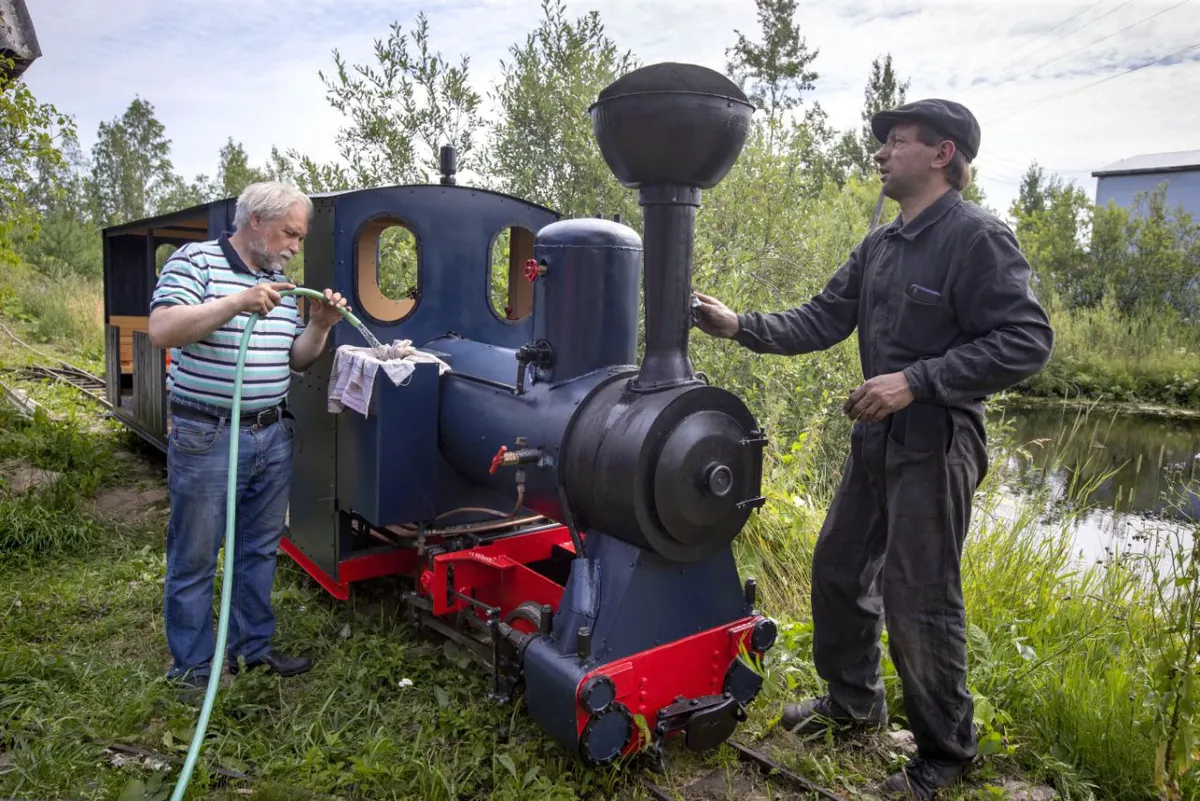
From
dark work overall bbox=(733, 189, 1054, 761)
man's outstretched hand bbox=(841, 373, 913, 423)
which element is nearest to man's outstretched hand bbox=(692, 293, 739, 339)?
dark work overall bbox=(733, 189, 1054, 761)

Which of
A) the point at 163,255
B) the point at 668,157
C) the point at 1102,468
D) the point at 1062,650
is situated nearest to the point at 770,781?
the point at 1062,650

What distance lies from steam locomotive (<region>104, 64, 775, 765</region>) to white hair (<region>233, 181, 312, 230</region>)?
2.02 feet

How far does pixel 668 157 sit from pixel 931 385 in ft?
3.67

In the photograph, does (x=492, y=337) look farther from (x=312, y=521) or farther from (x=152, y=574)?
(x=152, y=574)

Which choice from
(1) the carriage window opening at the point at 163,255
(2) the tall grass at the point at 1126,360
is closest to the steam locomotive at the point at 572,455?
(1) the carriage window opening at the point at 163,255

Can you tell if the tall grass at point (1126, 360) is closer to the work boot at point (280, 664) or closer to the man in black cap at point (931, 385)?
the man in black cap at point (931, 385)

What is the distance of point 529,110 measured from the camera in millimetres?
8680

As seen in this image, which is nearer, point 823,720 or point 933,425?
point 933,425

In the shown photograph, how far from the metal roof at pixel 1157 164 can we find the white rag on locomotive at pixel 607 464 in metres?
34.4

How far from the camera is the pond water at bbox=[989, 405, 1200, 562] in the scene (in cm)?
659

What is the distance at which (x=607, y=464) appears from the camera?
2828 millimetres

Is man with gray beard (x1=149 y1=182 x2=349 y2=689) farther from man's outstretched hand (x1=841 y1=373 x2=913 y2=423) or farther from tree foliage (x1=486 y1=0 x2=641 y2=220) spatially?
tree foliage (x1=486 y1=0 x2=641 y2=220)

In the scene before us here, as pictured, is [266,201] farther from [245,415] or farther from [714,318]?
[714,318]

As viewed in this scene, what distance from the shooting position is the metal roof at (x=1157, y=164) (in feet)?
98.5
